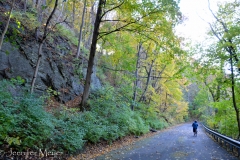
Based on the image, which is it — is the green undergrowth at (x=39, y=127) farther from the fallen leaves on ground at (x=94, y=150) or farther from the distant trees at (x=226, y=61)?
the distant trees at (x=226, y=61)

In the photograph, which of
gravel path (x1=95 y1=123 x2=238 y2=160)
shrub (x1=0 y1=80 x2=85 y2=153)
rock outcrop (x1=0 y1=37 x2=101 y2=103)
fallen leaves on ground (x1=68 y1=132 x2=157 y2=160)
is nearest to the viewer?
shrub (x1=0 y1=80 x2=85 y2=153)

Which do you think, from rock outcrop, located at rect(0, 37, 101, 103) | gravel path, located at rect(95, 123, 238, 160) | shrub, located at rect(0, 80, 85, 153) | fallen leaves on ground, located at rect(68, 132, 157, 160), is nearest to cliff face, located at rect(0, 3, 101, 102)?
rock outcrop, located at rect(0, 37, 101, 103)

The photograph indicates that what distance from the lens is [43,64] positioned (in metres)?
13.1

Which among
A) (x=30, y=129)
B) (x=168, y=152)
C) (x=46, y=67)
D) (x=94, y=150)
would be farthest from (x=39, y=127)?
(x=46, y=67)

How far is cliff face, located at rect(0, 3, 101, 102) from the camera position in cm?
1077

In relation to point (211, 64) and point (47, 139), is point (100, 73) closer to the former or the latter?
point (211, 64)

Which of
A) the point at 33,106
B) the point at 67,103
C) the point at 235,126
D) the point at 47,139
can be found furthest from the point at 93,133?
the point at 235,126

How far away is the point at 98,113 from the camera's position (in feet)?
40.2

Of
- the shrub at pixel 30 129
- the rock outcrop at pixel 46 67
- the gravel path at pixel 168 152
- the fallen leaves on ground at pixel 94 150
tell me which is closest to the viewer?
the shrub at pixel 30 129

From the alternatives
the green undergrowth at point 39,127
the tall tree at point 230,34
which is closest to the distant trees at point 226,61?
the tall tree at point 230,34

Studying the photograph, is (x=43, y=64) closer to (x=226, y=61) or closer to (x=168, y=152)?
(x=168, y=152)

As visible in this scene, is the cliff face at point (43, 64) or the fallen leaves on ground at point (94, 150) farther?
the cliff face at point (43, 64)

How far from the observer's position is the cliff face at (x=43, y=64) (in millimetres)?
10766

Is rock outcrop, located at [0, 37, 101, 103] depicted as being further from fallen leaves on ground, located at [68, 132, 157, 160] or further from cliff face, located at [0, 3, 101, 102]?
fallen leaves on ground, located at [68, 132, 157, 160]
